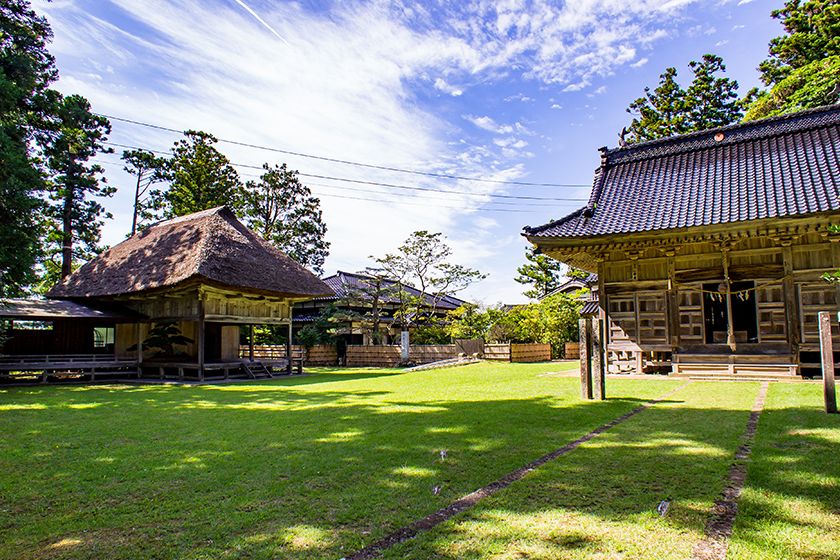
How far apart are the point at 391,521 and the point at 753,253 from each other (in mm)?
11763

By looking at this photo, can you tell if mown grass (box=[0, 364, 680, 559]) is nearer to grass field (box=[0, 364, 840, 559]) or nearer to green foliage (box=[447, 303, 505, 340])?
grass field (box=[0, 364, 840, 559])

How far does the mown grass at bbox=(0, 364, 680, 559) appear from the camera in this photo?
9.67ft

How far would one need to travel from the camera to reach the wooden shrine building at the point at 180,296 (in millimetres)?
15266

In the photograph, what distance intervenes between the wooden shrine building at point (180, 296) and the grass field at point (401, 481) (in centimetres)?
794

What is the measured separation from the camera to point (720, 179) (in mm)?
12500

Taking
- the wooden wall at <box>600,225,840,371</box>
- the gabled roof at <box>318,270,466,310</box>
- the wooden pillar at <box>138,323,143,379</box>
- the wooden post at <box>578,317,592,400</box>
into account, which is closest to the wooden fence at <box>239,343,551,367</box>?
the gabled roof at <box>318,270,466,310</box>

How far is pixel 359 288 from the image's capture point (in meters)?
25.5

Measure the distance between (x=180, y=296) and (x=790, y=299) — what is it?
17.0m

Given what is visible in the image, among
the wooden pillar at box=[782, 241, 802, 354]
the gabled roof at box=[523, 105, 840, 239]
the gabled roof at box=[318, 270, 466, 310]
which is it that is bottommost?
the wooden pillar at box=[782, 241, 802, 354]

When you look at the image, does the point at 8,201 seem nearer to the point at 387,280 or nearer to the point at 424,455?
the point at 424,455

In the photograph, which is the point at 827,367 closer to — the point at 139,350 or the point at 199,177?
the point at 139,350

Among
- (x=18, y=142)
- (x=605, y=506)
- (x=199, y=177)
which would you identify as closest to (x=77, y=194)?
(x=199, y=177)

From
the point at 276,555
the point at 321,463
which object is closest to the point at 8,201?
the point at 321,463

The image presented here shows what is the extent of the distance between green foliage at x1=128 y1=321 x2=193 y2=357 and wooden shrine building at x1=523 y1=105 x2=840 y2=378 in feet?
41.6
